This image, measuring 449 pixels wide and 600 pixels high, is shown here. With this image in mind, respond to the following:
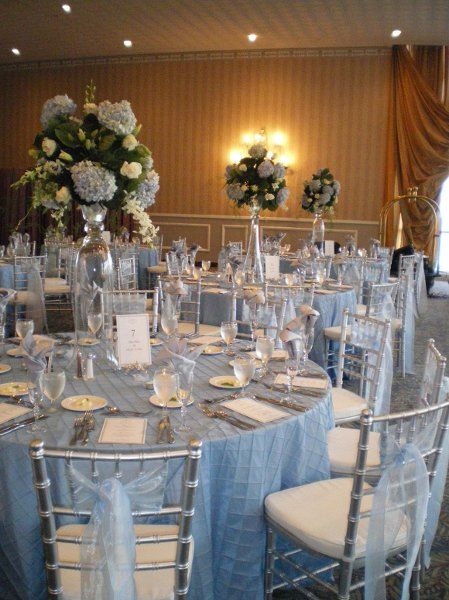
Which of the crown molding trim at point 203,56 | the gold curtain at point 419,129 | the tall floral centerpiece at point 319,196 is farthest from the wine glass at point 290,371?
the crown molding trim at point 203,56

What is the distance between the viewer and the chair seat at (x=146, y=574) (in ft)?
5.20

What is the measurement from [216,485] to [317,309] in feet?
10.4

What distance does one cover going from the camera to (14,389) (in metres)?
2.33

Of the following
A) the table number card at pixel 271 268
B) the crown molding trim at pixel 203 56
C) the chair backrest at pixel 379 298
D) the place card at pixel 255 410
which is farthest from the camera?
the crown molding trim at pixel 203 56

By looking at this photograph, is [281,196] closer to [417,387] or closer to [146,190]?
[417,387]

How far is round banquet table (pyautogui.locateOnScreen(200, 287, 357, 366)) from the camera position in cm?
495

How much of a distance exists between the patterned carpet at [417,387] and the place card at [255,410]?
A: 80cm

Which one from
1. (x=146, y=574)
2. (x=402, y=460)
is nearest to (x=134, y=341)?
(x=146, y=574)

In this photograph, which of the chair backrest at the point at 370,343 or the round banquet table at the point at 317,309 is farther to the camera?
the round banquet table at the point at 317,309

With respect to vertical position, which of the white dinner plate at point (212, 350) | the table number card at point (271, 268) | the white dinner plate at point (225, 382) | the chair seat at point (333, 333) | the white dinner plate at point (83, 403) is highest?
the table number card at point (271, 268)

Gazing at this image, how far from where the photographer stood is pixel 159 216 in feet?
41.1

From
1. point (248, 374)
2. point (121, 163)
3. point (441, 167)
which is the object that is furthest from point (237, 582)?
point (441, 167)

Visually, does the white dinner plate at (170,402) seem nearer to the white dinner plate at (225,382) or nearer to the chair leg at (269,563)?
the white dinner plate at (225,382)

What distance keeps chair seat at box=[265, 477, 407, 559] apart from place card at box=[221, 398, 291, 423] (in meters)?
0.27
